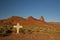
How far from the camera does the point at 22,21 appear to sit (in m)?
53.6

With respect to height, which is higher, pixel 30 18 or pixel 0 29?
pixel 30 18

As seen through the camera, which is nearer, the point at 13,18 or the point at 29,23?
the point at 29,23

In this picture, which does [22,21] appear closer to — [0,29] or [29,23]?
[29,23]

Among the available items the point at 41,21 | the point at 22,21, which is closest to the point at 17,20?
the point at 22,21

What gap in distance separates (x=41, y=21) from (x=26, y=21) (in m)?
5.96

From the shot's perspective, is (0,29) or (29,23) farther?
(29,23)

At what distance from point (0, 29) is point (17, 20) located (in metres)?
38.5

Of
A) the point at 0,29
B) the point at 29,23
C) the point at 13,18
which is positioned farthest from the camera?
the point at 13,18

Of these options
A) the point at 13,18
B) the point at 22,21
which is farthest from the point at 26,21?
the point at 13,18

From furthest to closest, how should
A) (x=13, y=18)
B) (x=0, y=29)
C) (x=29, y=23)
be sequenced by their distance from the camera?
(x=13, y=18)
(x=29, y=23)
(x=0, y=29)

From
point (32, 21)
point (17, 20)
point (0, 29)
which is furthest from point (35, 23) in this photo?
point (0, 29)

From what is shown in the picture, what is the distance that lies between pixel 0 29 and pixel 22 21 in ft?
123

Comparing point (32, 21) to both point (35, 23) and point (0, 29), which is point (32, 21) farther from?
point (0, 29)

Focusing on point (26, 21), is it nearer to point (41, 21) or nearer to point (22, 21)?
point (22, 21)
